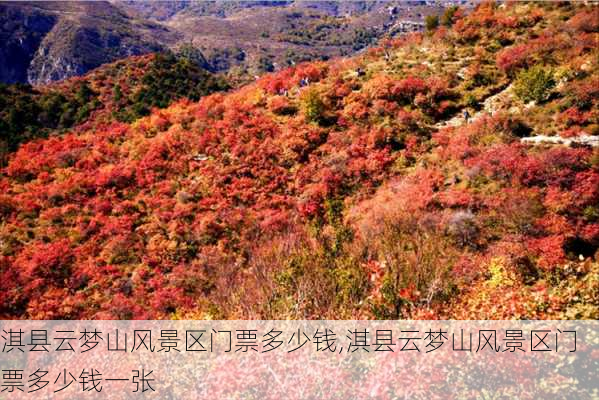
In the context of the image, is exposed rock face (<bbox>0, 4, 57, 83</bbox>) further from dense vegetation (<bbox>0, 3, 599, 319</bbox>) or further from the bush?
the bush

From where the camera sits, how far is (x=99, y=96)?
4653 cm

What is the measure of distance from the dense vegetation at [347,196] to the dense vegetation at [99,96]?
254 inches

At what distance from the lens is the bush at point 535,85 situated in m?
23.0

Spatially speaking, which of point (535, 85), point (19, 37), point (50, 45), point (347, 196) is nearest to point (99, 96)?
point (347, 196)

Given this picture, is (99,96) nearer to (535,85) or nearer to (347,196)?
(347,196)

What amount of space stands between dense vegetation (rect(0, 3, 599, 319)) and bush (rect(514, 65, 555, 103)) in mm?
111

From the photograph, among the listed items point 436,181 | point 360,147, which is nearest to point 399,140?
point 360,147

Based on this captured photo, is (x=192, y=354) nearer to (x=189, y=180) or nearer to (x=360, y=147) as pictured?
(x=189, y=180)

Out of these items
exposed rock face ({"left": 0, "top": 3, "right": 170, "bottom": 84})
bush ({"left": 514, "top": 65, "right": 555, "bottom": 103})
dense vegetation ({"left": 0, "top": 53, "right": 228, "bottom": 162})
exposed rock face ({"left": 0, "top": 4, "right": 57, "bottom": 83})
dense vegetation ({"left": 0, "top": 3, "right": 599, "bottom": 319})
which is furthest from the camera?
exposed rock face ({"left": 0, "top": 4, "right": 57, "bottom": 83})

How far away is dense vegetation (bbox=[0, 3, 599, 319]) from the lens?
14.7 metres

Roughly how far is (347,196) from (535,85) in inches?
506

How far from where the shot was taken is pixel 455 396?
10195mm

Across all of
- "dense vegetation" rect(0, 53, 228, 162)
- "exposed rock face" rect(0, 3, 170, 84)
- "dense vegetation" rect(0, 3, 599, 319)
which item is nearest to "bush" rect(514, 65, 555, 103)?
"dense vegetation" rect(0, 3, 599, 319)

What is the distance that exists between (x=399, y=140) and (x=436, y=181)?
5.66 meters
